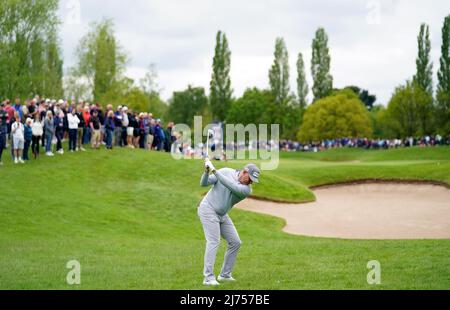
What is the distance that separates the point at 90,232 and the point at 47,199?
4892 mm

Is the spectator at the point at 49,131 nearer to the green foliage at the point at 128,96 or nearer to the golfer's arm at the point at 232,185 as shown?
the golfer's arm at the point at 232,185

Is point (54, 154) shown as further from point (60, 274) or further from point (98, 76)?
point (98, 76)

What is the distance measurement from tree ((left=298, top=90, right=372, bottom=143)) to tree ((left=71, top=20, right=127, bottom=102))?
2820cm

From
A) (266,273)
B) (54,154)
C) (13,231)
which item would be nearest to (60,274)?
(266,273)

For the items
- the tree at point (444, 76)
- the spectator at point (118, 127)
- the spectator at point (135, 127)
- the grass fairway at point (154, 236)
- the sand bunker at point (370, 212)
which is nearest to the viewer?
the grass fairway at point (154, 236)

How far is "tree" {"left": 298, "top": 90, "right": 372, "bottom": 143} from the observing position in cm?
8669

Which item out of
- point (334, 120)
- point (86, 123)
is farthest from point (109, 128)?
point (334, 120)

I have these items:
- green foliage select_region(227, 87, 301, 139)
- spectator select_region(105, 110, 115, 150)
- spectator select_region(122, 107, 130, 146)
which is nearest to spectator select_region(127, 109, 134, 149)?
spectator select_region(122, 107, 130, 146)

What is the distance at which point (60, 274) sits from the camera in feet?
45.7

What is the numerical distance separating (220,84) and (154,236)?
237 feet

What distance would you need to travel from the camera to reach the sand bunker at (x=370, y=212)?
26552 millimetres

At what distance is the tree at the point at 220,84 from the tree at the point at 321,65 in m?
13.2

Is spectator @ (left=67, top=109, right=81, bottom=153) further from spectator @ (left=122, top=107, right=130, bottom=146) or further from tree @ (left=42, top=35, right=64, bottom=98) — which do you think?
tree @ (left=42, top=35, right=64, bottom=98)

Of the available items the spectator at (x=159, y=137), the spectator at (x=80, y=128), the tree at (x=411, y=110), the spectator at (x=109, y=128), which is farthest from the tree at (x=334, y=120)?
the spectator at (x=80, y=128)
